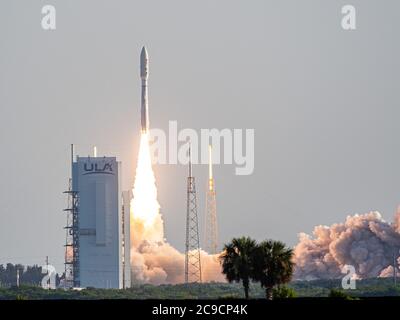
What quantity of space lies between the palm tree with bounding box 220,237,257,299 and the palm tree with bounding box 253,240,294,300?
796mm

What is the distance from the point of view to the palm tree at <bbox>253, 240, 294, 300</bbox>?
162 m

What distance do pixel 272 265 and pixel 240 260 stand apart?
3.05m

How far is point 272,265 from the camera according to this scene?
533ft

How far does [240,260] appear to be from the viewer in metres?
164
